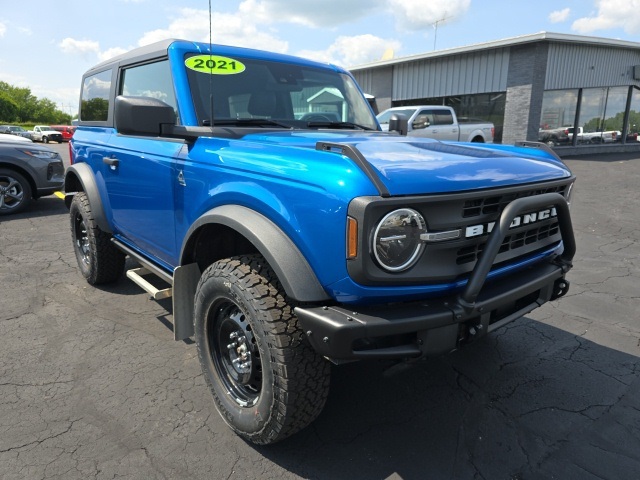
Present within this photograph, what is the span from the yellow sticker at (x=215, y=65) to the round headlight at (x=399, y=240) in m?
1.79

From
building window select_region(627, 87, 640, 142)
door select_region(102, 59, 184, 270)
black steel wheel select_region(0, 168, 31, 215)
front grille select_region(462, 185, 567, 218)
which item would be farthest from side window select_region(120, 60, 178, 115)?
building window select_region(627, 87, 640, 142)

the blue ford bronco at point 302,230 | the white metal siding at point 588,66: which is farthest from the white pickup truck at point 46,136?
the blue ford bronco at point 302,230

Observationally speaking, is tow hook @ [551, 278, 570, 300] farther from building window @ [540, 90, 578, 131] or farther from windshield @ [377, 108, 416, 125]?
building window @ [540, 90, 578, 131]

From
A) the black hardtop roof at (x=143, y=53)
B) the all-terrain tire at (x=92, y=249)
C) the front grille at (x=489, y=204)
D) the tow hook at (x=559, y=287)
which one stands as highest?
the black hardtop roof at (x=143, y=53)

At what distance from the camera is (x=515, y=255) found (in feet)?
7.41

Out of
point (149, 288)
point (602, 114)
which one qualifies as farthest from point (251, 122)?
point (602, 114)

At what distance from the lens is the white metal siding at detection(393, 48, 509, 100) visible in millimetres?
16484

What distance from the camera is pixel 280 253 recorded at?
6.18 feet

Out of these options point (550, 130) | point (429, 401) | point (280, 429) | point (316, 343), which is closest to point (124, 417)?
point (280, 429)

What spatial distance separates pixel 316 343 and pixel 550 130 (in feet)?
59.0

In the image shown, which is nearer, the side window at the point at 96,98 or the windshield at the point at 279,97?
the windshield at the point at 279,97

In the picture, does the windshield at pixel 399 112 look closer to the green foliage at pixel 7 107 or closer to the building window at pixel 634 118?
the building window at pixel 634 118

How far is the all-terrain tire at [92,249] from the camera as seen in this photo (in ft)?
13.2

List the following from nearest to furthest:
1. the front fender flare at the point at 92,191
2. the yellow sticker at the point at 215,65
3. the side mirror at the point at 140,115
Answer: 1. the side mirror at the point at 140,115
2. the yellow sticker at the point at 215,65
3. the front fender flare at the point at 92,191
